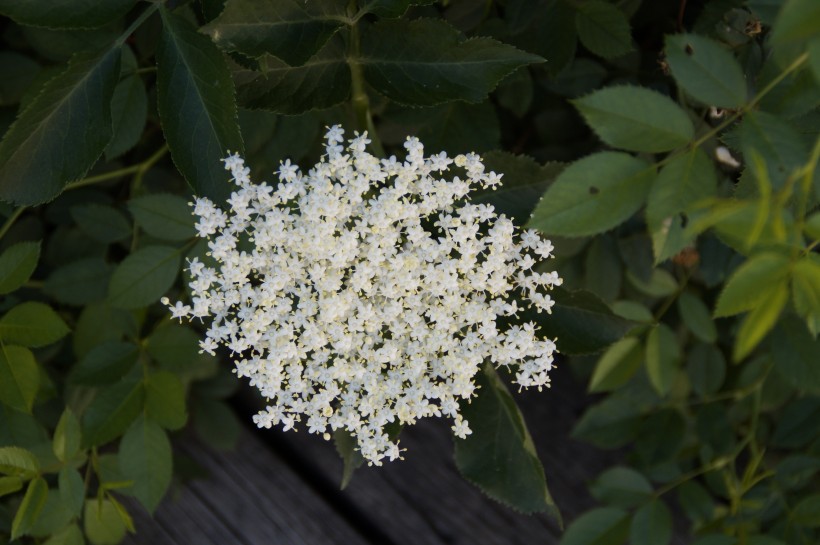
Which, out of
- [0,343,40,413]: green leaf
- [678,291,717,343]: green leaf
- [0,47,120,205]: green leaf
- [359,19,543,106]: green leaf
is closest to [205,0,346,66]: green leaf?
[359,19,543,106]: green leaf

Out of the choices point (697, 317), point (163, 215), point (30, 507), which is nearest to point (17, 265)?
point (163, 215)

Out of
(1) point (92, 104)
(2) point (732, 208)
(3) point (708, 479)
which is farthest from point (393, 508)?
(2) point (732, 208)

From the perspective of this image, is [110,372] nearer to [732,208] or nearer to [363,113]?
[363,113]

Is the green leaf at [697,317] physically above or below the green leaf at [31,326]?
above

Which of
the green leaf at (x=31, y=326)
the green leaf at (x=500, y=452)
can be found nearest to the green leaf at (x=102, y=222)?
the green leaf at (x=31, y=326)

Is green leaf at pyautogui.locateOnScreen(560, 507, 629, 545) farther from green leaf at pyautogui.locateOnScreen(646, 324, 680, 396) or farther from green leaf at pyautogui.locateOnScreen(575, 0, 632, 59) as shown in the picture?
green leaf at pyautogui.locateOnScreen(575, 0, 632, 59)

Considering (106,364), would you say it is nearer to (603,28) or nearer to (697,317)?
(603,28)

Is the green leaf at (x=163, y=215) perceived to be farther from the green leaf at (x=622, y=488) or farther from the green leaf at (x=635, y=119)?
the green leaf at (x=622, y=488)
